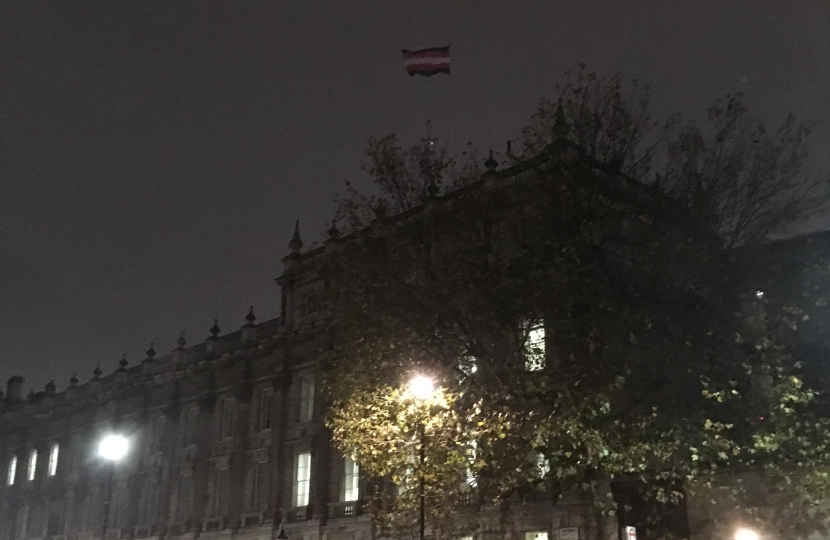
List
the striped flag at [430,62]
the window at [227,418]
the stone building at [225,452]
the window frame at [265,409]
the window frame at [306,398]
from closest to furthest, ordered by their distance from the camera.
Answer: the striped flag at [430,62]
the stone building at [225,452]
the window frame at [306,398]
the window frame at [265,409]
the window at [227,418]

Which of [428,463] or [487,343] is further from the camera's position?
[487,343]

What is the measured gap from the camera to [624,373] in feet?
67.7

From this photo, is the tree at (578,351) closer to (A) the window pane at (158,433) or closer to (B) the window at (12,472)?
(A) the window pane at (158,433)

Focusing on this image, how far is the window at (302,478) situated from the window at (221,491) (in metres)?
5.18

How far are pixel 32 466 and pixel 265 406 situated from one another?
31072mm

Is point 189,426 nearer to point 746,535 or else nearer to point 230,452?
point 230,452

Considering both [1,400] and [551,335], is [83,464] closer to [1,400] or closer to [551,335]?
[1,400]

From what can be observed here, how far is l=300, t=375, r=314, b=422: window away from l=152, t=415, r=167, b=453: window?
1345 cm

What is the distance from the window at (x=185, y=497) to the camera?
4538cm

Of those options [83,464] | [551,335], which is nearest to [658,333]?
[551,335]

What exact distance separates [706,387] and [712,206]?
453cm

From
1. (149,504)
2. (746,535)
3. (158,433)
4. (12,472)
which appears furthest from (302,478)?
(12,472)

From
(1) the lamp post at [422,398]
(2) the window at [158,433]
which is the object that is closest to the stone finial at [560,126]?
(1) the lamp post at [422,398]

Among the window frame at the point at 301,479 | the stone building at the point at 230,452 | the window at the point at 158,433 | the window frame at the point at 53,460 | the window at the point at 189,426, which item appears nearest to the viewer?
the stone building at the point at 230,452
